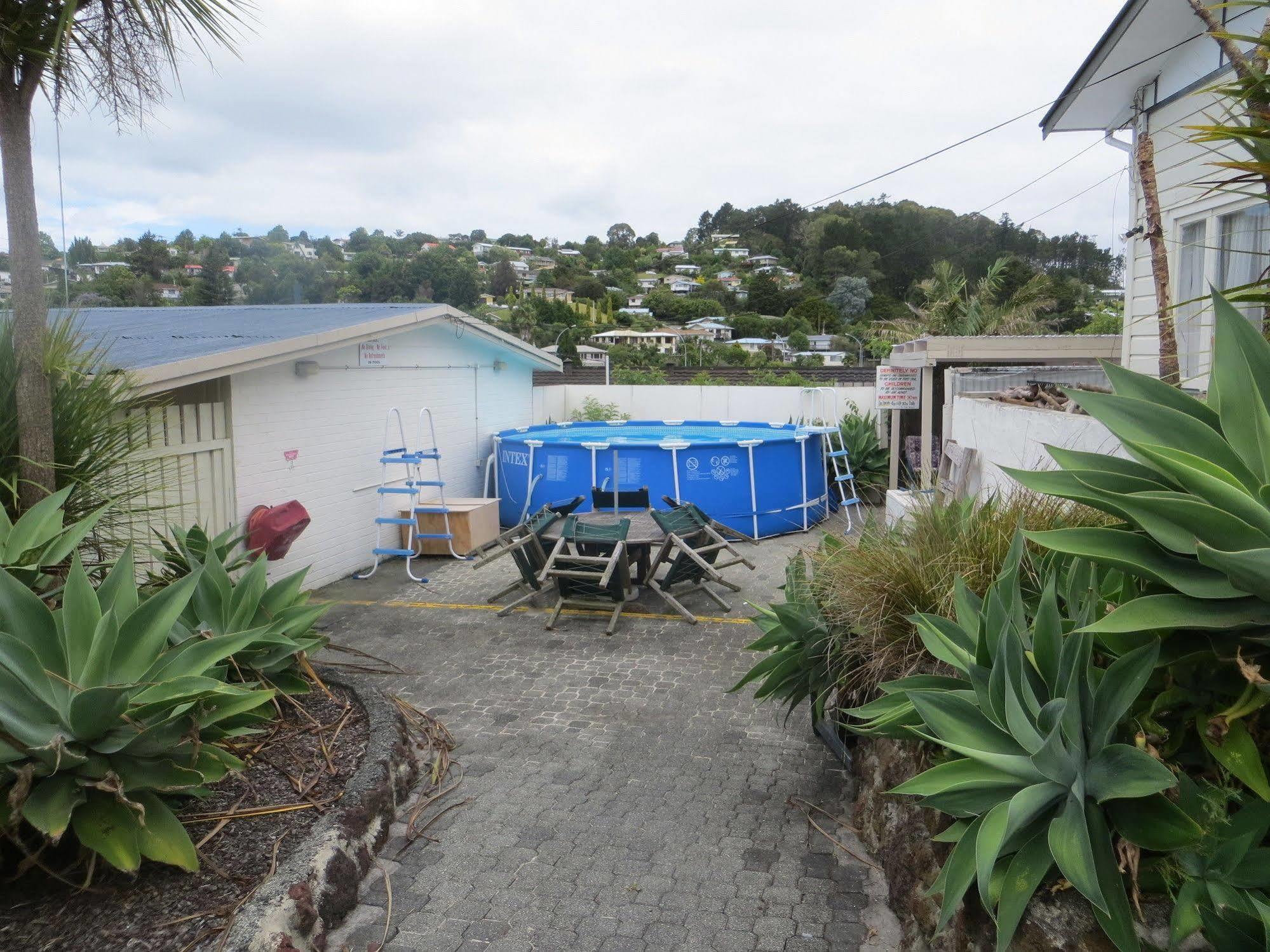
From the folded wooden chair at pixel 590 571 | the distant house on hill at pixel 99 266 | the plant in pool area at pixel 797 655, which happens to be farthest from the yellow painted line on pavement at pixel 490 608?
the distant house on hill at pixel 99 266

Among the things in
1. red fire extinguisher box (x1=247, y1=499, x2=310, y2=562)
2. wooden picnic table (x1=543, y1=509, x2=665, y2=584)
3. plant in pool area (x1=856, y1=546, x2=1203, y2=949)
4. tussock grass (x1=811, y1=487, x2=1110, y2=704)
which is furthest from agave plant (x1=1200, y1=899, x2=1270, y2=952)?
red fire extinguisher box (x1=247, y1=499, x2=310, y2=562)

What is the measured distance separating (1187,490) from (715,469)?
987 centimetres

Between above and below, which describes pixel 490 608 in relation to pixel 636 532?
below

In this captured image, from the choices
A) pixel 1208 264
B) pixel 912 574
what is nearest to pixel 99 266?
pixel 912 574

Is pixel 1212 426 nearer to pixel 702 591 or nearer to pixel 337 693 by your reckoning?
pixel 337 693

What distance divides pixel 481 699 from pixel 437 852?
2.05m

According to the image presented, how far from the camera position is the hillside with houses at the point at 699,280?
18.4 metres

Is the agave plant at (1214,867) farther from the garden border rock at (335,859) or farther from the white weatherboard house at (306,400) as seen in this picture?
the white weatherboard house at (306,400)

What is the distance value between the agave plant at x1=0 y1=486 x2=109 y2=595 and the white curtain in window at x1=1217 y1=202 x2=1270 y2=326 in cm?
727

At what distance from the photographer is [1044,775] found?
221cm

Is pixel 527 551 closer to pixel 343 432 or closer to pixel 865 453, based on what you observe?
pixel 343 432

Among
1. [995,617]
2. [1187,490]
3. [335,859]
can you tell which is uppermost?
[1187,490]

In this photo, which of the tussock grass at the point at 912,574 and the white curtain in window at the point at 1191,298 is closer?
the tussock grass at the point at 912,574

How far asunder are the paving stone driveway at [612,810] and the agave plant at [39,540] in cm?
190
